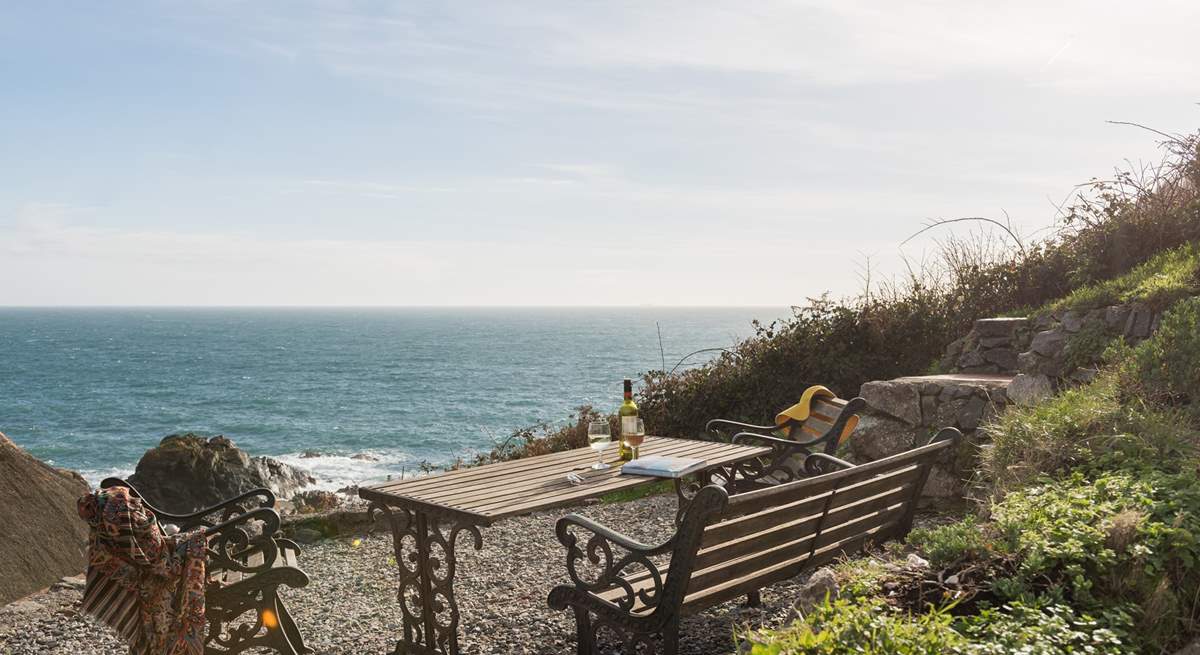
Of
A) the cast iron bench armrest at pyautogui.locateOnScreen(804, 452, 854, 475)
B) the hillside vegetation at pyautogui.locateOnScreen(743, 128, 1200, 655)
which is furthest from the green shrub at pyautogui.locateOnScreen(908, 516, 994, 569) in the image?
the cast iron bench armrest at pyautogui.locateOnScreen(804, 452, 854, 475)

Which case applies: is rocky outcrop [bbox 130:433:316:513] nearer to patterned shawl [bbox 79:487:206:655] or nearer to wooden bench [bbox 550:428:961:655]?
patterned shawl [bbox 79:487:206:655]

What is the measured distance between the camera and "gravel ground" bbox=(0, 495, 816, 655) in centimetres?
402

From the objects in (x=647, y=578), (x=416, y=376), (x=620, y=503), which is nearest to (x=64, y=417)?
(x=416, y=376)

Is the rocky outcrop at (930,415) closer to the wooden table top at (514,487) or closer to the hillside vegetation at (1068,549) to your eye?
the hillside vegetation at (1068,549)

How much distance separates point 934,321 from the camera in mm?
8828

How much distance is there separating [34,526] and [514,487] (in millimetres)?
3550

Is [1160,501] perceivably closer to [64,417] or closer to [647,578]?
[647,578]

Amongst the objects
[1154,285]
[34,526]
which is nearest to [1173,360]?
[1154,285]

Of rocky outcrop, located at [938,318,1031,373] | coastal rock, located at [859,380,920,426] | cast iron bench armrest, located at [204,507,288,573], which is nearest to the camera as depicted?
cast iron bench armrest, located at [204,507,288,573]

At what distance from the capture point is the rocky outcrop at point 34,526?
4949mm

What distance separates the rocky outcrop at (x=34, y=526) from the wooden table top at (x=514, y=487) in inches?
103

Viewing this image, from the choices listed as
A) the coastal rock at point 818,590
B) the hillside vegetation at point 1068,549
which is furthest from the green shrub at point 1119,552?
the coastal rock at point 818,590

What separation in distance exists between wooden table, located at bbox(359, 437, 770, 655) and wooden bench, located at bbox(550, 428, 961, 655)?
0.35 metres

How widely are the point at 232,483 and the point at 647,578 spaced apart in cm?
1221
